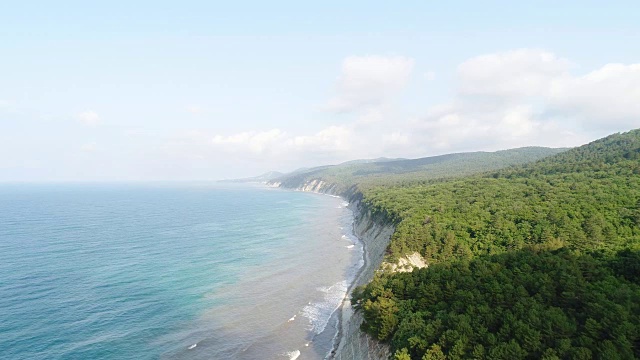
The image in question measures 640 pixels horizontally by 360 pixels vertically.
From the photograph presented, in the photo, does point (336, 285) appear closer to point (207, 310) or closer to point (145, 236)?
point (207, 310)

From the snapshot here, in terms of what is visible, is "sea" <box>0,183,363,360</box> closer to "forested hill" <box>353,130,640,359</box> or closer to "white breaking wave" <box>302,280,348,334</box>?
"white breaking wave" <box>302,280,348,334</box>

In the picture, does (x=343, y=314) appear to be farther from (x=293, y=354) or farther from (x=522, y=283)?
(x=522, y=283)

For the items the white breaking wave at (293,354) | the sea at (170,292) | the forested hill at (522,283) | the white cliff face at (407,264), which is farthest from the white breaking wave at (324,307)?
the white cliff face at (407,264)

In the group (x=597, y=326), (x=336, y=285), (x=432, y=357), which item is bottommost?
(x=336, y=285)

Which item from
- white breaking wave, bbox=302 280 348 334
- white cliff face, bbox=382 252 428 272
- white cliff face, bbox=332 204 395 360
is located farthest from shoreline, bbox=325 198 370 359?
white cliff face, bbox=382 252 428 272

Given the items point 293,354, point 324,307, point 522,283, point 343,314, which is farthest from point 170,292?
point 522,283

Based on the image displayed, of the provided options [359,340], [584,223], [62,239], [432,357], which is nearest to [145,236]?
[62,239]
